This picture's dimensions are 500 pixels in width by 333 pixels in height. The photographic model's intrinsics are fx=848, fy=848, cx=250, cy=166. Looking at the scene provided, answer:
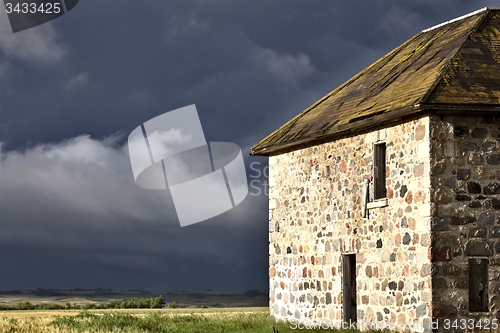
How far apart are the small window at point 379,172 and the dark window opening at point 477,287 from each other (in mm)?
2970

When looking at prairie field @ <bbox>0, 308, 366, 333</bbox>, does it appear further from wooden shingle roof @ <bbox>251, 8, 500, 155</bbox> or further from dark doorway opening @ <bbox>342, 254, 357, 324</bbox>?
wooden shingle roof @ <bbox>251, 8, 500, 155</bbox>

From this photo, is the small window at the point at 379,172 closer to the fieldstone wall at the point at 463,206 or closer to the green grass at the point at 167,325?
the fieldstone wall at the point at 463,206

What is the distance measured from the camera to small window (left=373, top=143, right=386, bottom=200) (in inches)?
796

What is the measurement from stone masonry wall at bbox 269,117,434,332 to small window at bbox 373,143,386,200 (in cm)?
18

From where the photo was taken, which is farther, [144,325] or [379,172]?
[144,325]

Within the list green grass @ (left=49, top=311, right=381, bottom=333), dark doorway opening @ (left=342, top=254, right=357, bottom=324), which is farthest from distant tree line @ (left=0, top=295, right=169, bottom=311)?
dark doorway opening @ (left=342, top=254, right=357, bottom=324)

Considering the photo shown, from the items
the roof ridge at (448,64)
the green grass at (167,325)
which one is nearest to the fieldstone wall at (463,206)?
the roof ridge at (448,64)

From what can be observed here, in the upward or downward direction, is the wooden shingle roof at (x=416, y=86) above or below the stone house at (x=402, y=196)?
above

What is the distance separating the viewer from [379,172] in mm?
20250

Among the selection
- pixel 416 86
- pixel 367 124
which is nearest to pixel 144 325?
pixel 367 124

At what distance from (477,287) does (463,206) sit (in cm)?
176

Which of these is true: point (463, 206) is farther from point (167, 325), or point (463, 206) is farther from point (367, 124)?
point (167, 325)

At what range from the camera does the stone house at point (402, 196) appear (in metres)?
18.1

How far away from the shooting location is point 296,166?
23984mm
